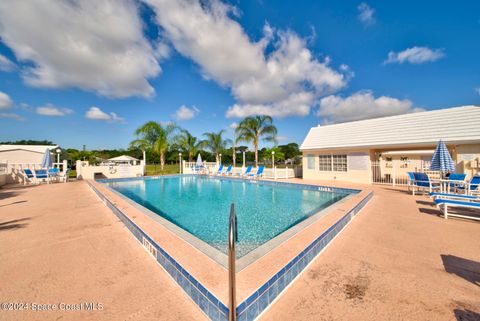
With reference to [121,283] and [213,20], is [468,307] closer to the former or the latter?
[121,283]

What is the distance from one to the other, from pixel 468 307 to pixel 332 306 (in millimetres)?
1412

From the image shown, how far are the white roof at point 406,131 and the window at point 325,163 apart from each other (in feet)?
3.28

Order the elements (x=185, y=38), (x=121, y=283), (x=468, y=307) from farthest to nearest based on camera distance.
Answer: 1. (x=185, y=38)
2. (x=121, y=283)
3. (x=468, y=307)

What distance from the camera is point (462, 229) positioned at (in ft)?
13.4

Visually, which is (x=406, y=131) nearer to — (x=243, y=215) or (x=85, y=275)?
(x=243, y=215)

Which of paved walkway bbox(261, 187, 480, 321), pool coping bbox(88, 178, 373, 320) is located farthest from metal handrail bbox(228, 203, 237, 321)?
paved walkway bbox(261, 187, 480, 321)

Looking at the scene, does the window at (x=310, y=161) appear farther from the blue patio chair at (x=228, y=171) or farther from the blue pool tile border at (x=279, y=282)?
the blue pool tile border at (x=279, y=282)

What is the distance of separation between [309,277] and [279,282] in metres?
0.53

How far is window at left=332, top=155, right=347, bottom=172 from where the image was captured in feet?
43.5

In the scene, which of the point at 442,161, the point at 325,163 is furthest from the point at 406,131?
the point at 442,161

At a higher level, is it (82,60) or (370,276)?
(82,60)

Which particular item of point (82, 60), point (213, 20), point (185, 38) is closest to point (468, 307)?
point (213, 20)

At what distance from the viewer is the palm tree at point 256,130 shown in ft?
63.1

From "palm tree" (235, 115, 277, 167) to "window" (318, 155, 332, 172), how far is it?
6188 millimetres
